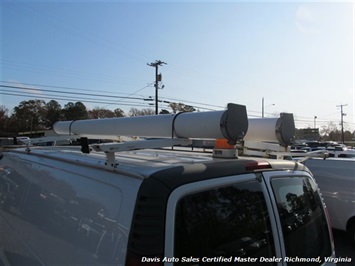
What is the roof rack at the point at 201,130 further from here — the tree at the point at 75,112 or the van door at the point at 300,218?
the tree at the point at 75,112

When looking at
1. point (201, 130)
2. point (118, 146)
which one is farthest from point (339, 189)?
point (118, 146)

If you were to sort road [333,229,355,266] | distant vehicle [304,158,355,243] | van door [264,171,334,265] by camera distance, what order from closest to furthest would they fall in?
1. van door [264,171,334,265]
2. road [333,229,355,266]
3. distant vehicle [304,158,355,243]

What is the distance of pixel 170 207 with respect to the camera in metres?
1.39

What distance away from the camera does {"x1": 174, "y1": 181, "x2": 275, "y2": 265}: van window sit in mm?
1451

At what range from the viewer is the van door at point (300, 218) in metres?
1.88

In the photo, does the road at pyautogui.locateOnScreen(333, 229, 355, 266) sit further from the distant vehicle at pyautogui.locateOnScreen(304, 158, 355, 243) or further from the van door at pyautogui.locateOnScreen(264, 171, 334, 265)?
the van door at pyautogui.locateOnScreen(264, 171, 334, 265)

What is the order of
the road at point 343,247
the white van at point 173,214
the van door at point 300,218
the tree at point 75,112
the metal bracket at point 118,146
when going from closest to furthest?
1. the white van at point 173,214
2. the metal bracket at point 118,146
3. the van door at point 300,218
4. the road at point 343,247
5. the tree at point 75,112

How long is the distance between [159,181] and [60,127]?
280 centimetres

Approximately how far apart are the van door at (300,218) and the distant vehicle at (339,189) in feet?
15.3

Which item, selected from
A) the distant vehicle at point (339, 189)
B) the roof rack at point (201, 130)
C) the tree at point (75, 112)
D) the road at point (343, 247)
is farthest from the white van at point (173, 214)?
the tree at point (75, 112)

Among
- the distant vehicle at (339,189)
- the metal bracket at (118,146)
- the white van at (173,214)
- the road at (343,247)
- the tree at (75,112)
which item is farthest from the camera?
the tree at (75,112)

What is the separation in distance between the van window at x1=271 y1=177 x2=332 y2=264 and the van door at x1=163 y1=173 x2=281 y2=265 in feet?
0.51

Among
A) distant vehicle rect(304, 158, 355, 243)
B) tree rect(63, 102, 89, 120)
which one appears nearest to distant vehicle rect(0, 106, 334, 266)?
distant vehicle rect(304, 158, 355, 243)

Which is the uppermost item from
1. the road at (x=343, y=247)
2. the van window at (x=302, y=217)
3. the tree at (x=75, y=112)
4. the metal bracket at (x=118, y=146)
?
the tree at (x=75, y=112)
